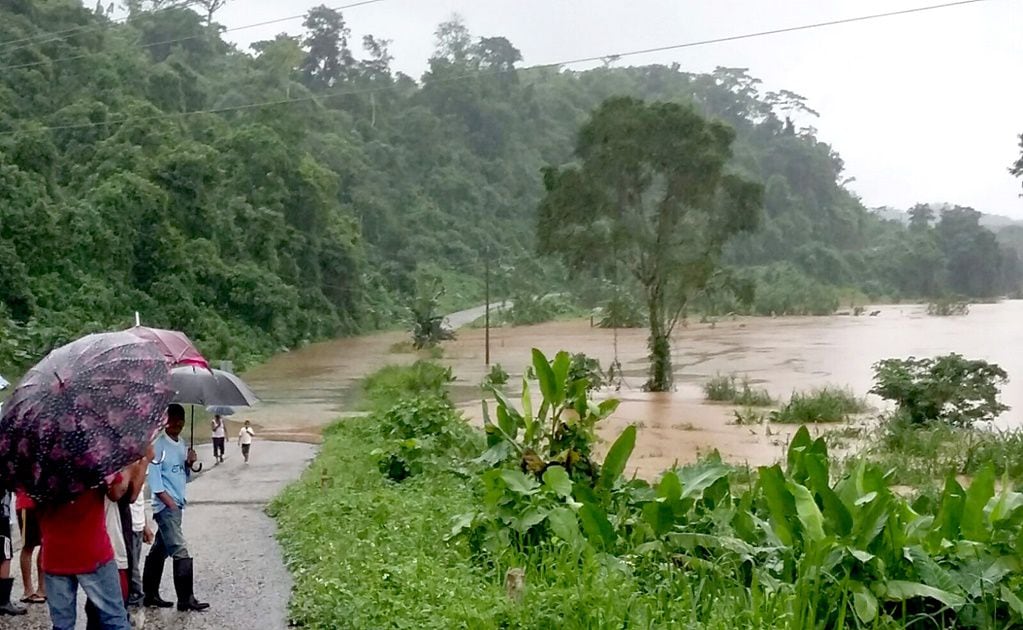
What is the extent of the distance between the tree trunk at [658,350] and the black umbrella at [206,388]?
77.8 ft

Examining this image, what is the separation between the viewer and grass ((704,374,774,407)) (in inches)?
1009

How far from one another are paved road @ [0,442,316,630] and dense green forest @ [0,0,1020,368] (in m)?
14.5

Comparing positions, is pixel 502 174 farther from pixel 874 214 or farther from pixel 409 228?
pixel 874 214

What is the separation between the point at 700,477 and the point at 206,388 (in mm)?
2842

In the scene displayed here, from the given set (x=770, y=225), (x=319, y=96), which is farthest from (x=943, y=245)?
(x=319, y=96)

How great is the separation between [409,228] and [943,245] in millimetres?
27574

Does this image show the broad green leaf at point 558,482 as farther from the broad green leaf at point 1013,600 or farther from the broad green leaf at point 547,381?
the broad green leaf at point 1013,600

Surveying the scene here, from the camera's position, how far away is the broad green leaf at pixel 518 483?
5238 mm

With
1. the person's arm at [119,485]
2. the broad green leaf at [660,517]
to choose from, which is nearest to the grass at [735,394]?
the broad green leaf at [660,517]

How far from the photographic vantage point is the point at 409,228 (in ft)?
179

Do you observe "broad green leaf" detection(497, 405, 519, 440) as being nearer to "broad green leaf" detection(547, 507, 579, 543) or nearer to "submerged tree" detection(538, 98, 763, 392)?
"broad green leaf" detection(547, 507, 579, 543)

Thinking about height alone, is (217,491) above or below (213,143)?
below

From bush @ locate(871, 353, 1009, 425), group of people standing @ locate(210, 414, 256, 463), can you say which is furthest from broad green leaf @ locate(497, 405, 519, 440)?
bush @ locate(871, 353, 1009, 425)

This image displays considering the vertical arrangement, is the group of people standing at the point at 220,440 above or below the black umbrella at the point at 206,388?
below
